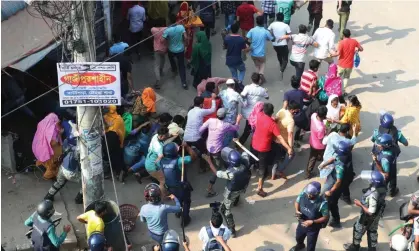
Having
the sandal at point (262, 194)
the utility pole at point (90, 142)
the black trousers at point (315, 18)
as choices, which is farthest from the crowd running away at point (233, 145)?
the black trousers at point (315, 18)

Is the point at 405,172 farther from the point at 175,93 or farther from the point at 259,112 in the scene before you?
the point at 175,93

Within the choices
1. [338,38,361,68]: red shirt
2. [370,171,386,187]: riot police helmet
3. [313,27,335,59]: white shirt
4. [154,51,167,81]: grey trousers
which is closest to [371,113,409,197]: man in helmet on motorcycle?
[370,171,386,187]: riot police helmet

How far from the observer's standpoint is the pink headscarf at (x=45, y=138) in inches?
360

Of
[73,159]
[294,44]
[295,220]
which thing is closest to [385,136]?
[295,220]

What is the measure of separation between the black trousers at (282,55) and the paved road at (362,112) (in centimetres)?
32

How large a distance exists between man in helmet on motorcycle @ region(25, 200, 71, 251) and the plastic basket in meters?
1.35

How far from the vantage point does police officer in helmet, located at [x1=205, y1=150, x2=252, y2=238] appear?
8.26 m

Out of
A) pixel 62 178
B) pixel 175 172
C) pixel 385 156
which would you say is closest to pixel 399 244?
pixel 385 156

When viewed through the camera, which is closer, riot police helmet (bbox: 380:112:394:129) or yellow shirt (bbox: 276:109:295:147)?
riot police helmet (bbox: 380:112:394:129)

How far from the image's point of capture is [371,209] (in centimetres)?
779

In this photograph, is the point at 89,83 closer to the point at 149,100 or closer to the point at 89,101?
the point at 89,101

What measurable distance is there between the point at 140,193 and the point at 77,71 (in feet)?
9.25

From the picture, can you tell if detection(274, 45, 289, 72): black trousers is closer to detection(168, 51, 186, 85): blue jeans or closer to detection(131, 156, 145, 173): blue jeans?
detection(168, 51, 186, 85): blue jeans

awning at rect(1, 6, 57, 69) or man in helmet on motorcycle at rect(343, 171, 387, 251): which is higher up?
awning at rect(1, 6, 57, 69)
